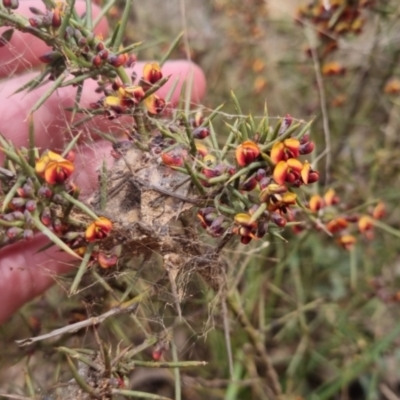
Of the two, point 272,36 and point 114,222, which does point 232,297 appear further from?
point 272,36

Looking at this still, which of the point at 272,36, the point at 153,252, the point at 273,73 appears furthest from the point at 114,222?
the point at 272,36

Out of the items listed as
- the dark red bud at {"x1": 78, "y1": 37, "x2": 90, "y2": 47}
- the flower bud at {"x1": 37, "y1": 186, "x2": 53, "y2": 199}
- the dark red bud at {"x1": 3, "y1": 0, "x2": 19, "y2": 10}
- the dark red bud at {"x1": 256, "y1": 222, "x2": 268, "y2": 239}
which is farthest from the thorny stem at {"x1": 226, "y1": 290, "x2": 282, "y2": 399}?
the dark red bud at {"x1": 3, "y1": 0, "x2": 19, "y2": 10}

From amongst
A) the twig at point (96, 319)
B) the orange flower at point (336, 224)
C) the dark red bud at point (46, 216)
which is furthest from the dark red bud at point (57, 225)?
the orange flower at point (336, 224)

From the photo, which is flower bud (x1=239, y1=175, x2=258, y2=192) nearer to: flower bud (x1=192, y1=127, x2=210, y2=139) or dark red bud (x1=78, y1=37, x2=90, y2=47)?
flower bud (x1=192, y1=127, x2=210, y2=139)

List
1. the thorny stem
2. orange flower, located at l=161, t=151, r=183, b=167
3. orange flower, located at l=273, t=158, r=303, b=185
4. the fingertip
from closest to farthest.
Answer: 1. orange flower, located at l=273, t=158, r=303, b=185
2. orange flower, located at l=161, t=151, r=183, b=167
3. the thorny stem
4. the fingertip

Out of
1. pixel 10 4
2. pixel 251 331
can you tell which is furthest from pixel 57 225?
pixel 251 331
